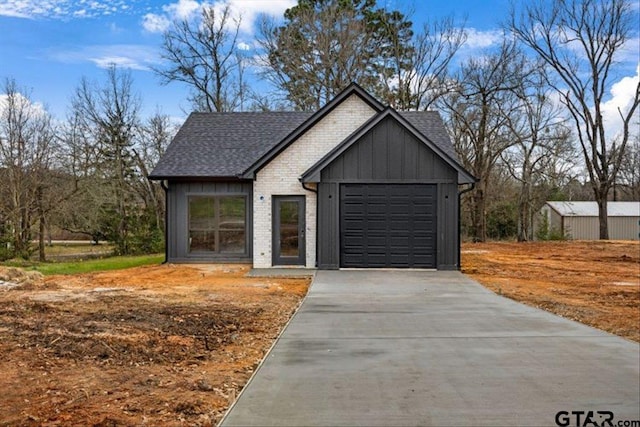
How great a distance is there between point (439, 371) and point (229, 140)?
13.8 meters

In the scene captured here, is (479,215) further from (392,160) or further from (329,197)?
(329,197)

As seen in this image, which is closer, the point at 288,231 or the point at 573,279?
the point at 573,279

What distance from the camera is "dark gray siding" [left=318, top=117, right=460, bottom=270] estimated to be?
1373 centimetres

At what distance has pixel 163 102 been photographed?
31422 mm

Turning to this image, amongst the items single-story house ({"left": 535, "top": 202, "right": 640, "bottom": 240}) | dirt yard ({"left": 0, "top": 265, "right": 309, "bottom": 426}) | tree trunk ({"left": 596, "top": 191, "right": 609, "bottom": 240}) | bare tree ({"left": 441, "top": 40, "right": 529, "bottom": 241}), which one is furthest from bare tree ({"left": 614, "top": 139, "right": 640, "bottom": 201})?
dirt yard ({"left": 0, "top": 265, "right": 309, "bottom": 426})

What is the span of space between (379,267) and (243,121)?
26.1 ft

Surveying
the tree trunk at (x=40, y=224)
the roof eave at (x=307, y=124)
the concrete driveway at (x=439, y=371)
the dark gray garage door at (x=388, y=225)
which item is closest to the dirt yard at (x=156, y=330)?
the concrete driveway at (x=439, y=371)

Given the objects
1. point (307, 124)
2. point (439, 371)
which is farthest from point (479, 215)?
point (439, 371)

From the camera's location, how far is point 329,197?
13.9 meters

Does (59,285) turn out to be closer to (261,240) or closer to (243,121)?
(261,240)

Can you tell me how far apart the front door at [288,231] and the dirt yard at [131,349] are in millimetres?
3052

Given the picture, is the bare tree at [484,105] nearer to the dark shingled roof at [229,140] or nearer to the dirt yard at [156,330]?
the dark shingled roof at [229,140]

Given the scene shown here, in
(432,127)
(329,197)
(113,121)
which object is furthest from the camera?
(113,121)

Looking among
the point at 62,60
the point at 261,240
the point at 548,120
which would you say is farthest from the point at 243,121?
the point at 548,120
